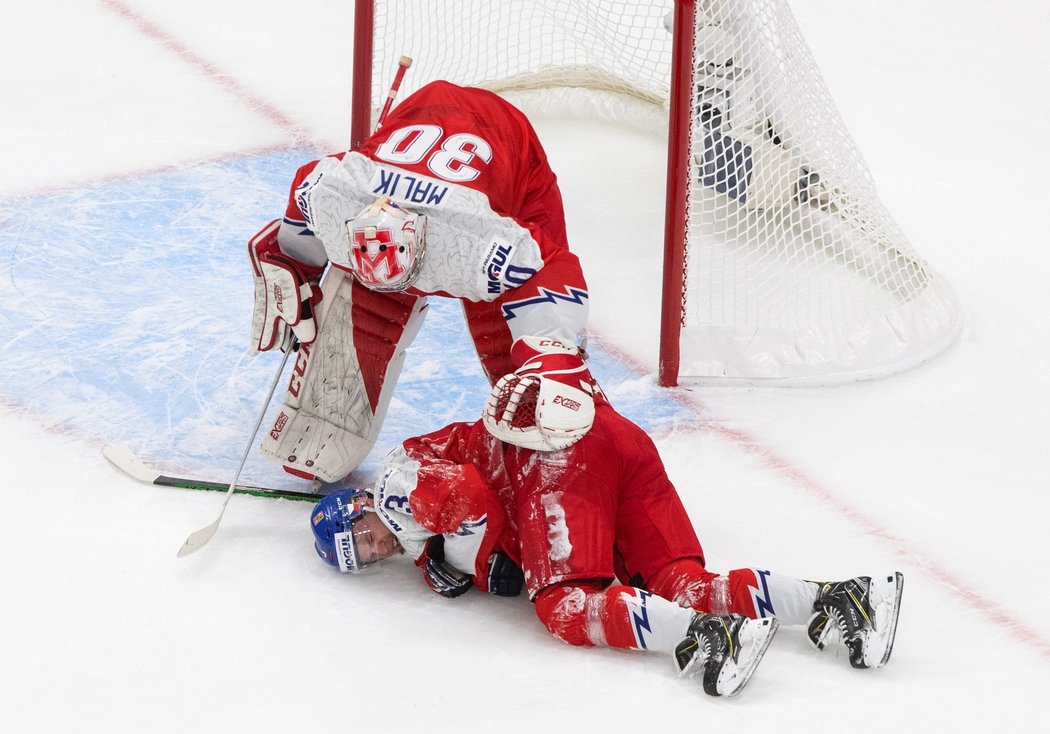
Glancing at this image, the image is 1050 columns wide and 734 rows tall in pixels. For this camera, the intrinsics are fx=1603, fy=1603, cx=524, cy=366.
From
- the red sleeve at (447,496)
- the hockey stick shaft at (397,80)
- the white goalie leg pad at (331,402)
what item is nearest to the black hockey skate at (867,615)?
the red sleeve at (447,496)

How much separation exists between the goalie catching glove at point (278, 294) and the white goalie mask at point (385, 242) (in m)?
0.38

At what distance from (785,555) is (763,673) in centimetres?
53

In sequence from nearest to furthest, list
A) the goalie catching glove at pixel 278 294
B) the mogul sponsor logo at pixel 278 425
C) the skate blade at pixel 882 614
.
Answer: the skate blade at pixel 882 614 < the goalie catching glove at pixel 278 294 < the mogul sponsor logo at pixel 278 425

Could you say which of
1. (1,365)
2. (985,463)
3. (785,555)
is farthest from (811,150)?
(1,365)

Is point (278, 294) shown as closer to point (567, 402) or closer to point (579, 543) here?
point (567, 402)

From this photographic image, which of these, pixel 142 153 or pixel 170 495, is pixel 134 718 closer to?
pixel 170 495

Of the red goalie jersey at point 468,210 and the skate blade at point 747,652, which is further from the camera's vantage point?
the red goalie jersey at point 468,210

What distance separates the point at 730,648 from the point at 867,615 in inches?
11.7

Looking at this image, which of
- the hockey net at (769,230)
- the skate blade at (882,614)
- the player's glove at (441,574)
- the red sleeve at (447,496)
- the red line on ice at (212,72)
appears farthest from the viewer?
the red line on ice at (212,72)

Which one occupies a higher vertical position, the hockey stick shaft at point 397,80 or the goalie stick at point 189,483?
the hockey stick shaft at point 397,80

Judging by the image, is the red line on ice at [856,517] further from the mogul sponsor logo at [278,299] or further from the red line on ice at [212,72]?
the red line on ice at [212,72]

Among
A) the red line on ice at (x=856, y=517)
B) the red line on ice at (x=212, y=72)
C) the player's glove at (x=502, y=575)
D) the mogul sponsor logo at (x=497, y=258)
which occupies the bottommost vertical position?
the red line on ice at (x=856, y=517)

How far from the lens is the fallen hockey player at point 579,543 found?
9.50 ft

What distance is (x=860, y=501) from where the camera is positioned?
369 centimetres
